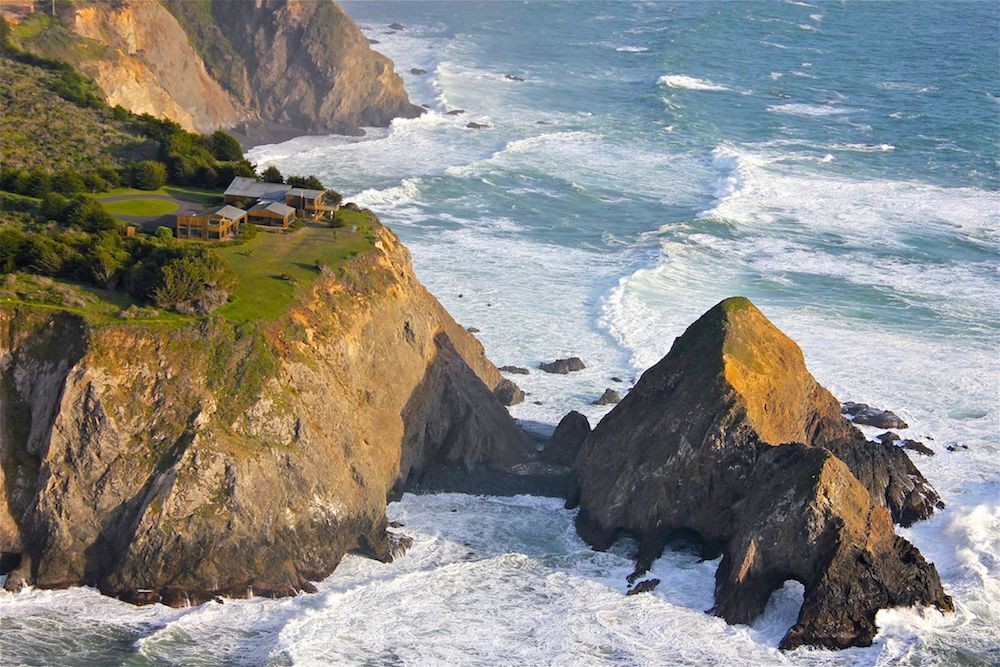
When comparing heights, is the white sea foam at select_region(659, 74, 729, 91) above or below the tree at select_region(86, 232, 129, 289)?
above

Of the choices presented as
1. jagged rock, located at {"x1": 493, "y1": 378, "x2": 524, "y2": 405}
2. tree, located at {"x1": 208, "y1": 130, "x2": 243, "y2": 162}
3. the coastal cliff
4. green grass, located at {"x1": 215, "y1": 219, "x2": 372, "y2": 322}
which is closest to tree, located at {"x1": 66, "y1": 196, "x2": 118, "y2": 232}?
green grass, located at {"x1": 215, "y1": 219, "x2": 372, "y2": 322}

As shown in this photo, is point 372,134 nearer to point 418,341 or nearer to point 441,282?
point 441,282

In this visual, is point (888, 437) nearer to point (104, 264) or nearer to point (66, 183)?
point (104, 264)

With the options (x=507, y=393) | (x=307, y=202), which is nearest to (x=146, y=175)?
(x=307, y=202)

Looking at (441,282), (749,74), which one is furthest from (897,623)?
(749,74)

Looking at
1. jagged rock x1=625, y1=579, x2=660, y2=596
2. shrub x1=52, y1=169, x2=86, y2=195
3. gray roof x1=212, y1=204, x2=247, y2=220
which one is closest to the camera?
jagged rock x1=625, y1=579, x2=660, y2=596

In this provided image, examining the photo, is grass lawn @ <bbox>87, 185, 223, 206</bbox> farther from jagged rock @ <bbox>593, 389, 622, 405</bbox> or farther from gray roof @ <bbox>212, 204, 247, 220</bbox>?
jagged rock @ <bbox>593, 389, 622, 405</bbox>
